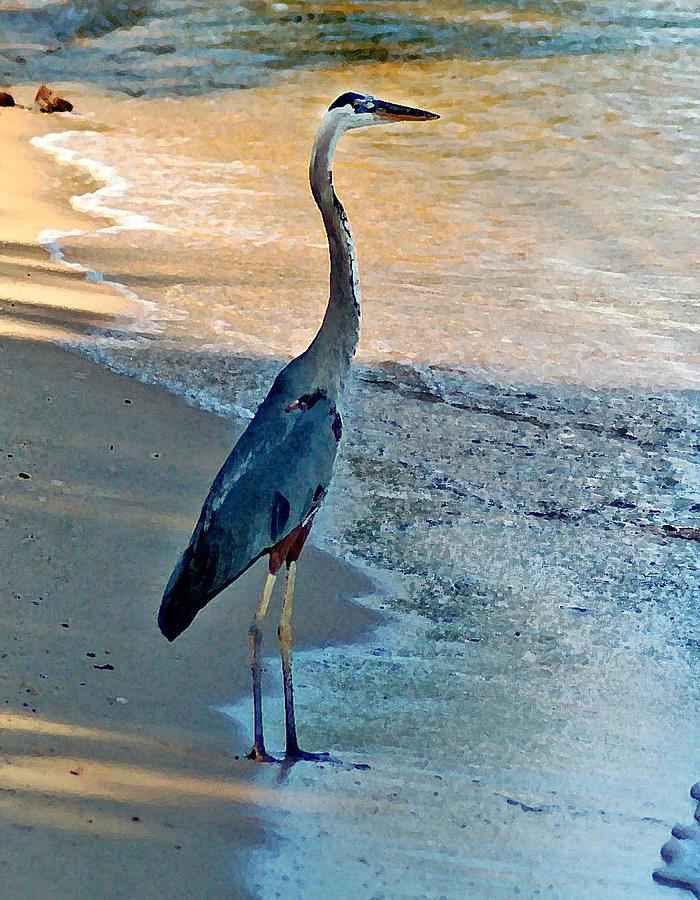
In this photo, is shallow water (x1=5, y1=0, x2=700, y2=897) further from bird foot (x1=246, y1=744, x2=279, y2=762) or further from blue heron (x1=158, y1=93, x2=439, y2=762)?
blue heron (x1=158, y1=93, x2=439, y2=762)

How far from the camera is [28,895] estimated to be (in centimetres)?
303

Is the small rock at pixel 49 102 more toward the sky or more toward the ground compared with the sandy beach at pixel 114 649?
more toward the sky

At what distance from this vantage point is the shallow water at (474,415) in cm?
368

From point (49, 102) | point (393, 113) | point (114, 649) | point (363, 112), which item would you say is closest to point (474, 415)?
point (393, 113)

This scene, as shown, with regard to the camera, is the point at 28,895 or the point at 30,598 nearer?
the point at 28,895

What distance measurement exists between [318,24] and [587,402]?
61.0ft

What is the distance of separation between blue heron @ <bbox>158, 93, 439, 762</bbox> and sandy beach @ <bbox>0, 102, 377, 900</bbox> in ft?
0.87

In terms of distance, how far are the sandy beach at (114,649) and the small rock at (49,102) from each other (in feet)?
32.8

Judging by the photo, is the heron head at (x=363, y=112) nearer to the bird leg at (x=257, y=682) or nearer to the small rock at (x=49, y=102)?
the bird leg at (x=257, y=682)

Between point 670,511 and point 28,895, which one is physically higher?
point 28,895


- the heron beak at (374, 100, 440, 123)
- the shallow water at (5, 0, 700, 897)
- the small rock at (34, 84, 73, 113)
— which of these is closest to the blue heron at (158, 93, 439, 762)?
the heron beak at (374, 100, 440, 123)

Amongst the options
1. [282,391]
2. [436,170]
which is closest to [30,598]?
[282,391]

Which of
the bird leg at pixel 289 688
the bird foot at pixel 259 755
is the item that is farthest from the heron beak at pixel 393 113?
the bird foot at pixel 259 755

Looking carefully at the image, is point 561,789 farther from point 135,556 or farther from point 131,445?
point 131,445
